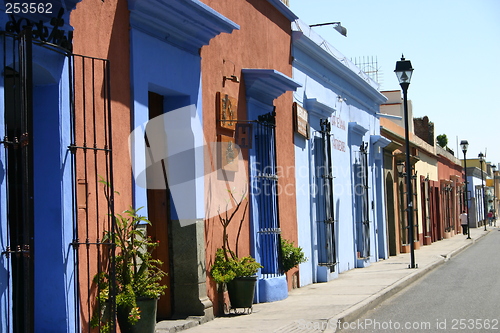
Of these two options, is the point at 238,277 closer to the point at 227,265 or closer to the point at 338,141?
the point at 227,265

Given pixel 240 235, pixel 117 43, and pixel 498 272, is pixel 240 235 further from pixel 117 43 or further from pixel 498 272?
pixel 498 272

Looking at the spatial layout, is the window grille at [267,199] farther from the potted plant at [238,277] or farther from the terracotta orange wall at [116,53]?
the terracotta orange wall at [116,53]

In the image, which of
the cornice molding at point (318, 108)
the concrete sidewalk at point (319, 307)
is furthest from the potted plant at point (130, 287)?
the cornice molding at point (318, 108)

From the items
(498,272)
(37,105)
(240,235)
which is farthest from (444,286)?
(37,105)

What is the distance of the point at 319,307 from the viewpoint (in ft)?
35.7

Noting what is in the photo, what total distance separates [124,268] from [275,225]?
5416mm

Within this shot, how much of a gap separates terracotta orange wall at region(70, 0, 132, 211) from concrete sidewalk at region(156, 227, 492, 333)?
187cm

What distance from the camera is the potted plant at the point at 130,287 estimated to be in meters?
7.27

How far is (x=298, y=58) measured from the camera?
15.4 meters

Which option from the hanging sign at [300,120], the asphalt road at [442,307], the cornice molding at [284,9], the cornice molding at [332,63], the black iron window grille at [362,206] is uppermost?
the cornice molding at [284,9]

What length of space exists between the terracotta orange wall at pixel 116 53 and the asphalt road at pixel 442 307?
11.2ft

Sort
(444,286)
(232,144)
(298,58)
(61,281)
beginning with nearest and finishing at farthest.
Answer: (61,281) < (232,144) < (444,286) < (298,58)

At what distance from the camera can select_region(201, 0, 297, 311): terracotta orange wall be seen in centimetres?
1051

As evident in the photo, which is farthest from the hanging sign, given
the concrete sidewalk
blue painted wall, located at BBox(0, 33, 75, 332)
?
blue painted wall, located at BBox(0, 33, 75, 332)
